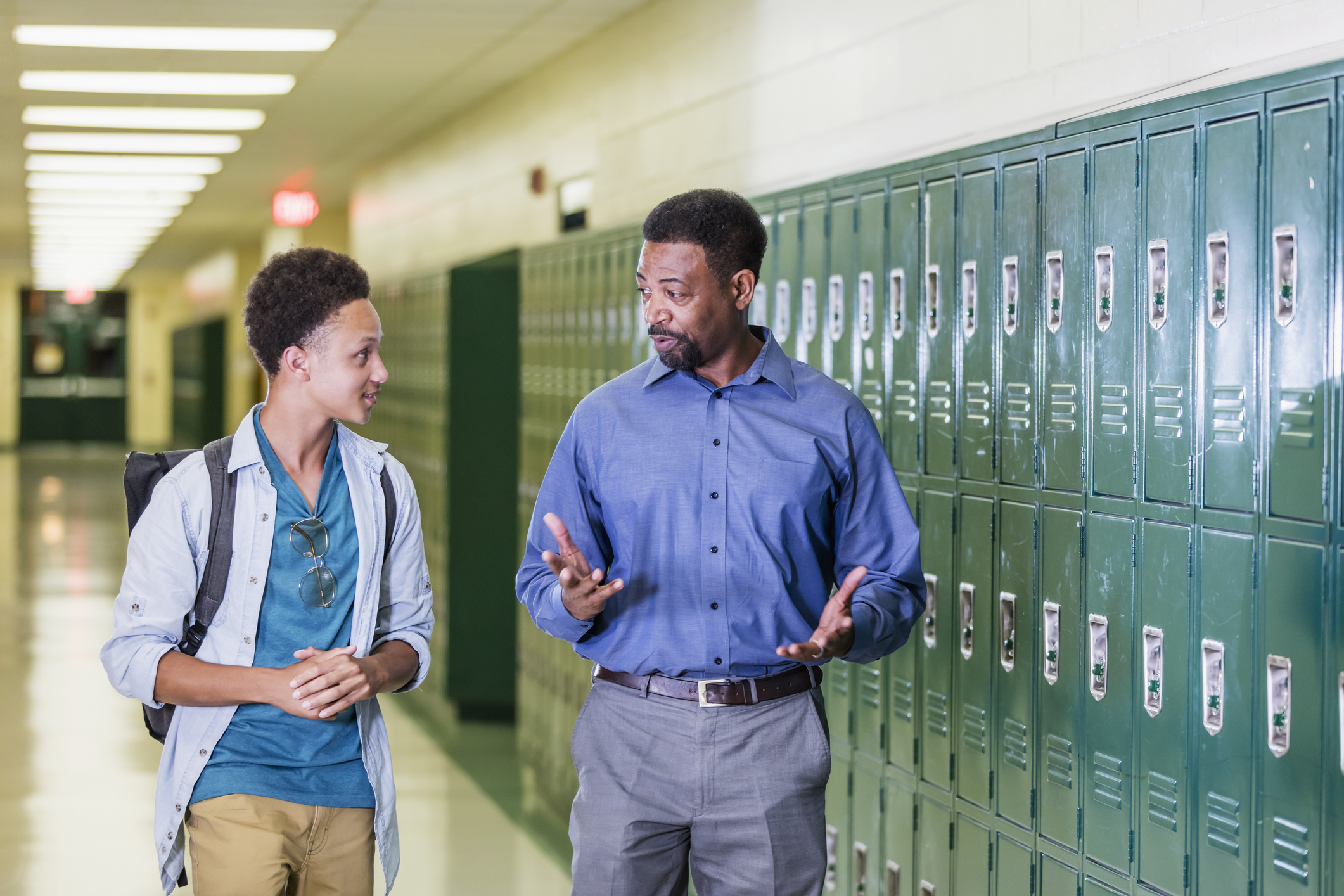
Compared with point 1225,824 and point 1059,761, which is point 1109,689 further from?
point 1225,824

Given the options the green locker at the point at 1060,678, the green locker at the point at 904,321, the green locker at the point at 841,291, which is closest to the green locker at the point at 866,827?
the green locker at the point at 1060,678

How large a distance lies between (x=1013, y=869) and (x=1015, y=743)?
28cm

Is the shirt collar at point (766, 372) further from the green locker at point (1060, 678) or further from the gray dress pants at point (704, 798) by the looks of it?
the green locker at point (1060, 678)

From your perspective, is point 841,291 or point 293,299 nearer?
point 293,299

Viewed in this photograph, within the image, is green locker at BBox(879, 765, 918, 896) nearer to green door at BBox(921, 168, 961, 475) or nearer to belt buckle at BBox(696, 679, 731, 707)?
green door at BBox(921, 168, 961, 475)

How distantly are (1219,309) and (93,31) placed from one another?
492cm

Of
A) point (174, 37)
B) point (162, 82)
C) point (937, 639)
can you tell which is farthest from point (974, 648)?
point (162, 82)

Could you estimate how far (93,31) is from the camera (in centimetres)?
566

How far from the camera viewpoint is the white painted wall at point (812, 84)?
102 inches

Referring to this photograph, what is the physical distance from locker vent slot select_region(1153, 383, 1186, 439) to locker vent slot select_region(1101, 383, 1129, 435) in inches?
2.9

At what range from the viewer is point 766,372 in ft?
7.24

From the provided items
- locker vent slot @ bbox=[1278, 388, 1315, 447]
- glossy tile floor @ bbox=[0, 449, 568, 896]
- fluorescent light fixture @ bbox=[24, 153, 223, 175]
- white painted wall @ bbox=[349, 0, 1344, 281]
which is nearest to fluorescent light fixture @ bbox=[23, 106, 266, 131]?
fluorescent light fixture @ bbox=[24, 153, 223, 175]

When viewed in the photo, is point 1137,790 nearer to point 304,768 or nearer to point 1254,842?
point 1254,842

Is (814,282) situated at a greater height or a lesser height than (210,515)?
greater
